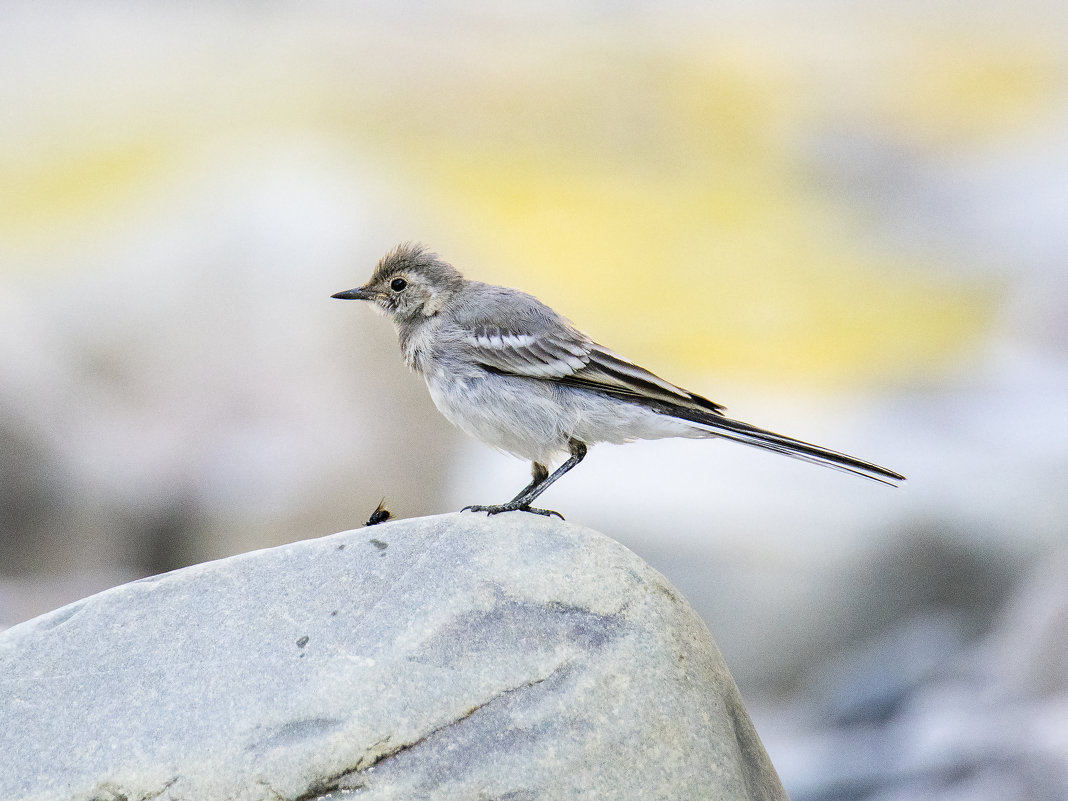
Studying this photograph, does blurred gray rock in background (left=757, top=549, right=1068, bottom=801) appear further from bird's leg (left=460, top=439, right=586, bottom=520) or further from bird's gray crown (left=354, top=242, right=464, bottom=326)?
bird's gray crown (left=354, top=242, right=464, bottom=326)

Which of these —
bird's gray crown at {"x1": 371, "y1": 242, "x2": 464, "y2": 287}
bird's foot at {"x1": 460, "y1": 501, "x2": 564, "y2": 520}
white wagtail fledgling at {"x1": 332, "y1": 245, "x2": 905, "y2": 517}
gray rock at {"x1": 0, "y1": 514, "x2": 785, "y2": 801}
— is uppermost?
bird's gray crown at {"x1": 371, "y1": 242, "x2": 464, "y2": 287}

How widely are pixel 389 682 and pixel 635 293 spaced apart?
7.75 m

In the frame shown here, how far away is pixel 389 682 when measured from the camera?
153 inches

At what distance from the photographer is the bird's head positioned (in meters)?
6.18

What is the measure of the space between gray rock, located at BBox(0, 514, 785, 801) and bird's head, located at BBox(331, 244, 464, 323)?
1951 mm

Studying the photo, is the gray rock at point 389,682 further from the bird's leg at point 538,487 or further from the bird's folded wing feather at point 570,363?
the bird's folded wing feather at point 570,363

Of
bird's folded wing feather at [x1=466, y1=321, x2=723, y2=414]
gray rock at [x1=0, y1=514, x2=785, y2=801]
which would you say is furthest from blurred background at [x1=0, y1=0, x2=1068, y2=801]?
gray rock at [x1=0, y1=514, x2=785, y2=801]

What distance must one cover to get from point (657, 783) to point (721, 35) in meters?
9.45

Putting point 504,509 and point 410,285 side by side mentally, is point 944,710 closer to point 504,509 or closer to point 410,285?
point 504,509

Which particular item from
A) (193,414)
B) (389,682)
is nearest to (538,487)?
(389,682)

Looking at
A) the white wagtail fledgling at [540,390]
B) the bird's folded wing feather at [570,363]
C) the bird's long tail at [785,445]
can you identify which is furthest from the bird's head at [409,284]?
the bird's long tail at [785,445]

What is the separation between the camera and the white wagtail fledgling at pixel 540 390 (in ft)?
17.7

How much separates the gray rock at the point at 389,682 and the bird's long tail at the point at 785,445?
862 mm

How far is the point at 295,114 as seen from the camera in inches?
456
